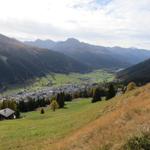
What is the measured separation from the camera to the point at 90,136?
22.7 metres

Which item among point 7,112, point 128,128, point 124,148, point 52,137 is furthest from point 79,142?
point 7,112

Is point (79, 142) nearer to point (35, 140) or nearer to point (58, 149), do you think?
point (58, 149)

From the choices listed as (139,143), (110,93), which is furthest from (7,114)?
(139,143)

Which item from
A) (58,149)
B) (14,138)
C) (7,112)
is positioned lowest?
(7,112)

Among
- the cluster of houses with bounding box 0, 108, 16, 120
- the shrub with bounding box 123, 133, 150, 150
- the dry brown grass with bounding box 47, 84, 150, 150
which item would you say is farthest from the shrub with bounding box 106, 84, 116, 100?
the shrub with bounding box 123, 133, 150, 150

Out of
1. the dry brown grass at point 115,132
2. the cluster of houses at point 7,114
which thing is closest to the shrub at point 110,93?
the cluster of houses at point 7,114

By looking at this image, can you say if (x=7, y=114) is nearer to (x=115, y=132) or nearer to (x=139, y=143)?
(x=115, y=132)

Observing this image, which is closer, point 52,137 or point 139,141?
point 139,141

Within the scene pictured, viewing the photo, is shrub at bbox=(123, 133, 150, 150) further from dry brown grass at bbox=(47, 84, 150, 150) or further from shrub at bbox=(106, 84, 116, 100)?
shrub at bbox=(106, 84, 116, 100)

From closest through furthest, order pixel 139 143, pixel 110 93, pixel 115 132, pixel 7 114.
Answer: pixel 139 143
pixel 115 132
pixel 110 93
pixel 7 114

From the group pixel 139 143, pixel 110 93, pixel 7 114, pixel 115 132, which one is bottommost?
pixel 7 114

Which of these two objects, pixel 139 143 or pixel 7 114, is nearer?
pixel 139 143

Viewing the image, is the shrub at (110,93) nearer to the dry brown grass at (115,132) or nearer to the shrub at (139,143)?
the dry brown grass at (115,132)

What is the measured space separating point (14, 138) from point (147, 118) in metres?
19.2
